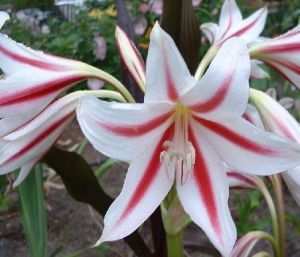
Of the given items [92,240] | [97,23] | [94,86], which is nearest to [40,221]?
[92,240]

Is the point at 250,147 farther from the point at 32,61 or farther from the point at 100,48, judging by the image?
the point at 100,48

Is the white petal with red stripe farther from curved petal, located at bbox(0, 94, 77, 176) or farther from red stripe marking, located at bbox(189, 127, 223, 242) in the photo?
red stripe marking, located at bbox(189, 127, 223, 242)

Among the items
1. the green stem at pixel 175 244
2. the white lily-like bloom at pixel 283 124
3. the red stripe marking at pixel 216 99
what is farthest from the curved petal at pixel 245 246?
the red stripe marking at pixel 216 99

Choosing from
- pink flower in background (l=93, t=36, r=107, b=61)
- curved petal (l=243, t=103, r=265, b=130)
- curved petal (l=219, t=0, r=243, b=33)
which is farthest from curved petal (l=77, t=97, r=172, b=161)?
pink flower in background (l=93, t=36, r=107, b=61)

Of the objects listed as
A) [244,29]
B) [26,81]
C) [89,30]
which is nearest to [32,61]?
[26,81]

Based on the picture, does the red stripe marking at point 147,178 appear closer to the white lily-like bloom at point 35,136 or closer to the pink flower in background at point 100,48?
the white lily-like bloom at point 35,136

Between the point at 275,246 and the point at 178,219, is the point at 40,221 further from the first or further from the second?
the point at 275,246
